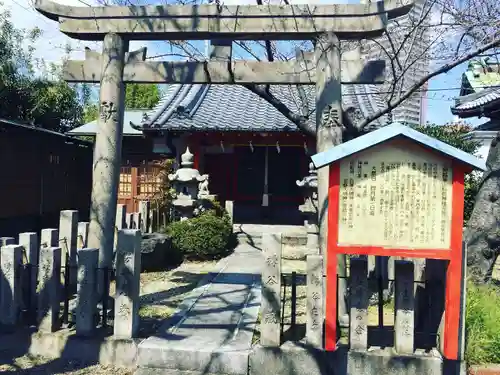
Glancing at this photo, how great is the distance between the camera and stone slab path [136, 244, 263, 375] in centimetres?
418

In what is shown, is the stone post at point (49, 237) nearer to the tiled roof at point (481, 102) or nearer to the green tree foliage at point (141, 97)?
the tiled roof at point (481, 102)

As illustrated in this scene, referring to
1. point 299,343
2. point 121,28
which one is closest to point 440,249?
point 299,343

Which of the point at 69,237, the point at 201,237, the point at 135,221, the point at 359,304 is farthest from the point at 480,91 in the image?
the point at 69,237

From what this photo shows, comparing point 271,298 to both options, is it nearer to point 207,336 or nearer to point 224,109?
point 207,336

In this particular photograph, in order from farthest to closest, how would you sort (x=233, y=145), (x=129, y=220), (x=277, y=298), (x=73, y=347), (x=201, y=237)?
1. (x=233, y=145)
2. (x=201, y=237)
3. (x=129, y=220)
4. (x=73, y=347)
5. (x=277, y=298)

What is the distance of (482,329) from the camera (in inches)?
173

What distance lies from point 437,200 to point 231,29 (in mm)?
3277

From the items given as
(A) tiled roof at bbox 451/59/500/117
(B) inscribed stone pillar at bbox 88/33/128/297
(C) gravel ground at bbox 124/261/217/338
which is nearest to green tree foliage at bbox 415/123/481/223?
(A) tiled roof at bbox 451/59/500/117

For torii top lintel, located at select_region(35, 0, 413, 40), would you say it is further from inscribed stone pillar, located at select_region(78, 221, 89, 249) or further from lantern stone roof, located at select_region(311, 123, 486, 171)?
inscribed stone pillar, located at select_region(78, 221, 89, 249)

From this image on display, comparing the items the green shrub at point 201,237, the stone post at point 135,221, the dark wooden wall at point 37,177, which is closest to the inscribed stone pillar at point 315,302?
the green shrub at point 201,237

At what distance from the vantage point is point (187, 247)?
9.30 meters

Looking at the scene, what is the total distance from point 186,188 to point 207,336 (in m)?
6.41

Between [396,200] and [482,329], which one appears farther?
[482,329]

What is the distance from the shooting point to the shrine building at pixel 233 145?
1302cm
